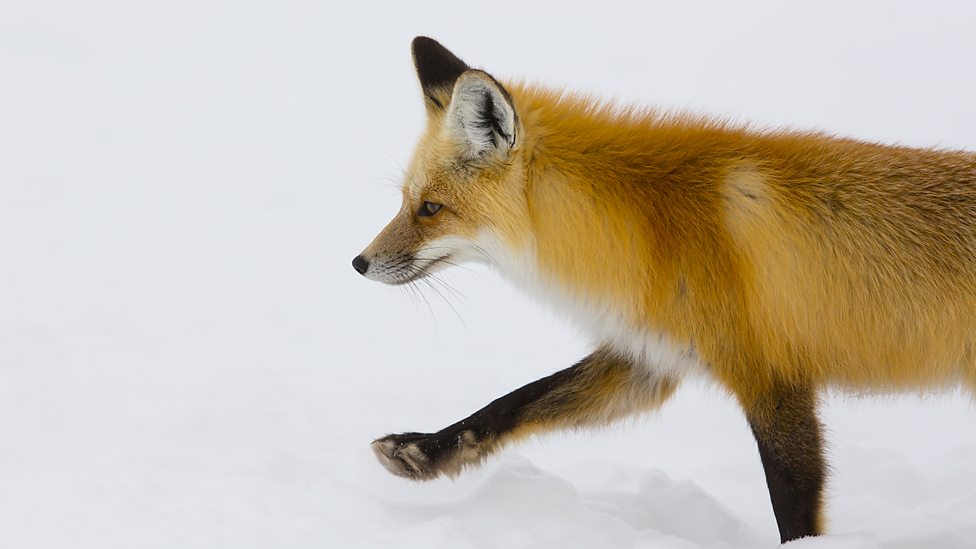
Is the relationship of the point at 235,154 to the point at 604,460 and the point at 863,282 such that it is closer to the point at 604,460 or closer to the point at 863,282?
the point at 604,460

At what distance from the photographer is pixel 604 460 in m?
4.09

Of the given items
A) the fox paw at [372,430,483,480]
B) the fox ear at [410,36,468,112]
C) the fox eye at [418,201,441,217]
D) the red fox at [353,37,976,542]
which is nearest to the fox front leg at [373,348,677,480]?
the fox paw at [372,430,483,480]

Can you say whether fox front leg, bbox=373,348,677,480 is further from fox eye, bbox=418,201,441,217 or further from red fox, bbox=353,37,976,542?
fox eye, bbox=418,201,441,217

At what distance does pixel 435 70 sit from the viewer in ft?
10.9

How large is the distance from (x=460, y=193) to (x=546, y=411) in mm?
771

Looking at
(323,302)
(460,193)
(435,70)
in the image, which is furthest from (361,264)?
(323,302)

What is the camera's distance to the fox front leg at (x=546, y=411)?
128 inches

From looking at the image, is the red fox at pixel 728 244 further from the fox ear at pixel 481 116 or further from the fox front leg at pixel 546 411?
the fox front leg at pixel 546 411

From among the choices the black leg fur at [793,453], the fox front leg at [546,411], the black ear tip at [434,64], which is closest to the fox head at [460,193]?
the black ear tip at [434,64]

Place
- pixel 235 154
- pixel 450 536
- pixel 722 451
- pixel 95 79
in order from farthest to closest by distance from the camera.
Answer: pixel 95 79 < pixel 235 154 < pixel 722 451 < pixel 450 536

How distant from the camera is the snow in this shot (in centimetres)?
300

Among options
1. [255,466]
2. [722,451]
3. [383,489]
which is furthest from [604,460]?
[255,466]

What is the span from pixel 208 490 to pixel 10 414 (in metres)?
1.21

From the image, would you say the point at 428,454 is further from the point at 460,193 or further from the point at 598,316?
the point at 460,193
